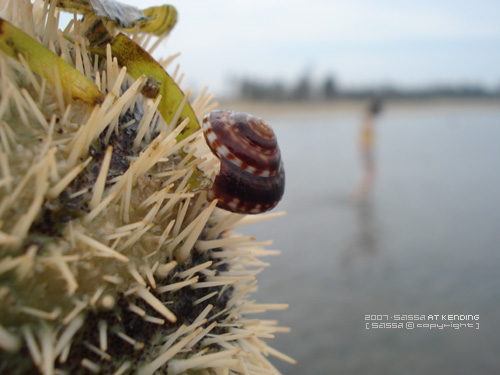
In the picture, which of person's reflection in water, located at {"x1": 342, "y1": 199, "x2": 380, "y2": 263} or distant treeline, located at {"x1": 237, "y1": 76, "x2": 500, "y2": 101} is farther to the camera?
→ distant treeline, located at {"x1": 237, "y1": 76, "x2": 500, "y2": 101}

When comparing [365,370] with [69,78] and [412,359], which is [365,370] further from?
[69,78]

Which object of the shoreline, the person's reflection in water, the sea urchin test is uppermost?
the sea urchin test

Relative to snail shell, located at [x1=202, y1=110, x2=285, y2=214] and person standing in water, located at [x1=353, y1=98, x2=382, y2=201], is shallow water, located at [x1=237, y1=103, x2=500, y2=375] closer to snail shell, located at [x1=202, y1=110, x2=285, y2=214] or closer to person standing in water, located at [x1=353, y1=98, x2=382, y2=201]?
person standing in water, located at [x1=353, y1=98, x2=382, y2=201]

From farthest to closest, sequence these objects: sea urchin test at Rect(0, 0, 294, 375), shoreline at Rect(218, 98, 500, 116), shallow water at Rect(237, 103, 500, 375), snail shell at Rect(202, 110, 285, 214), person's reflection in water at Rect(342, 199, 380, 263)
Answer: shoreline at Rect(218, 98, 500, 116)
person's reflection in water at Rect(342, 199, 380, 263)
shallow water at Rect(237, 103, 500, 375)
snail shell at Rect(202, 110, 285, 214)
sea urchin test at Rect(0, 0, 294, 375)

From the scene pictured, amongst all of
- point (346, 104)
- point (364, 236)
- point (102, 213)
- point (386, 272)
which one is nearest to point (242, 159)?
point (102, 213)

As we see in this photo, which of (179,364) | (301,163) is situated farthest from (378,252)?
(301,163)

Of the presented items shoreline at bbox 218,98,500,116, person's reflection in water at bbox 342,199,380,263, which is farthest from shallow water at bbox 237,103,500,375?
shoreline at bbox 218,98,500,116

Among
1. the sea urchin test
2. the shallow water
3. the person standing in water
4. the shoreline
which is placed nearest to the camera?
the sea urchin test

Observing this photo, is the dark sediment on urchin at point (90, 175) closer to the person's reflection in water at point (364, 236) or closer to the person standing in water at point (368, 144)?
the person's reflection in water at point (364, 236)
